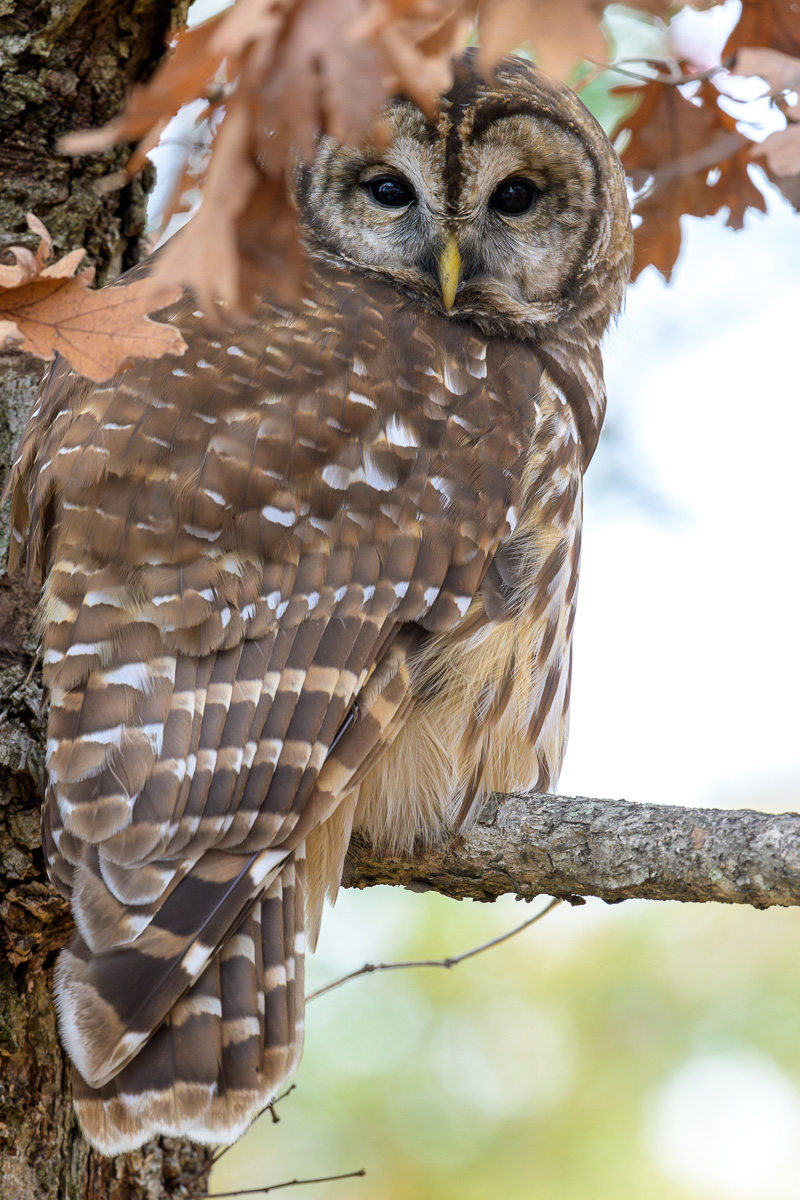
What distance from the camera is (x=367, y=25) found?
1104 millimetres

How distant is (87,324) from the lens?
150 cm

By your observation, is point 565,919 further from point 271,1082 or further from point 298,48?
point 298,48

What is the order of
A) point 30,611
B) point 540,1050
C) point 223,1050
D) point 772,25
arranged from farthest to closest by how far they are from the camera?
point 540,1050 < point 30,611 < point 772,25 < point 223,1050

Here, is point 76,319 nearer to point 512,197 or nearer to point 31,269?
point 31,269

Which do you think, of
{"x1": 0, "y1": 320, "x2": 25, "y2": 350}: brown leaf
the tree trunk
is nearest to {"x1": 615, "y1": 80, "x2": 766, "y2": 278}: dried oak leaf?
the tree trunk

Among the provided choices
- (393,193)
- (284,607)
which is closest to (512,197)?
(393,193)

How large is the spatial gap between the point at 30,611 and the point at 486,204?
1.50 meters

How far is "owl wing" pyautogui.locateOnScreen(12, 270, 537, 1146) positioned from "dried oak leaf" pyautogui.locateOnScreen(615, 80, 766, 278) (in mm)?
908

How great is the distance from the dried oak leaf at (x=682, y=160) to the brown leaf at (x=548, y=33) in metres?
1.64

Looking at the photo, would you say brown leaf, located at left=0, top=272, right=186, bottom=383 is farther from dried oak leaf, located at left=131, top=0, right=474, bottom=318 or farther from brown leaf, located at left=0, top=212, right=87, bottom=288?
dried oak leaf, located at left=131, top=0, right=474, bottom=318

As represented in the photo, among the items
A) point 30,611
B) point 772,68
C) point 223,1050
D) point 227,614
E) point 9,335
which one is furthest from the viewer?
point 30,611

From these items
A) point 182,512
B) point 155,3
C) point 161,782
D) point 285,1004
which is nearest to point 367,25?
point 182,512

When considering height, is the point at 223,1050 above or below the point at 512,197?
below

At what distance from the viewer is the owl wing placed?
6.29 ft
